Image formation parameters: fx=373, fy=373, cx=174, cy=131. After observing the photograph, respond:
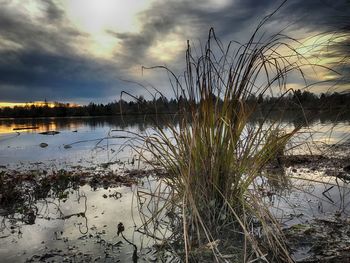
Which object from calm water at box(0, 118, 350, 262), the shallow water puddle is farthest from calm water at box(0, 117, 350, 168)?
the shallow water puddle

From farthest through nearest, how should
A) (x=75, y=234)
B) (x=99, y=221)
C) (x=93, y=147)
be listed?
(x=93, y=147) → (x=99, y=221) → (x=75, y=234)

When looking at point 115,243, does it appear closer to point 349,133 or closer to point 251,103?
point 251,103

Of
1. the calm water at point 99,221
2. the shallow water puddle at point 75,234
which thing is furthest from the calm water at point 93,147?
the shallow water puddle at point 75,234

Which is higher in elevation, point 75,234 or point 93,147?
point 75,234

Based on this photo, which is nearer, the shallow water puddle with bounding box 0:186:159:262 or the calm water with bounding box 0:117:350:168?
the shallow water puddle with bounding box 0:186:159:262

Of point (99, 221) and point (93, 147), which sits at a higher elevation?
point (99, 221)

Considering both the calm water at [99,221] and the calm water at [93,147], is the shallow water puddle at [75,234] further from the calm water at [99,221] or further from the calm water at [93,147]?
the calm water at [93,147]

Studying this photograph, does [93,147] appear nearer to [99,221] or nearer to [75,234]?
[99,221]

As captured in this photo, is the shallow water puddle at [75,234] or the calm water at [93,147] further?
the calm water at [93,147]

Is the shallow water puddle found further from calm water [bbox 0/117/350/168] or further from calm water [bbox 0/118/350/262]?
calm water [bbox 0/117/350/168]

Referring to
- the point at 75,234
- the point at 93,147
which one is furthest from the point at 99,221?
the point at 93,147

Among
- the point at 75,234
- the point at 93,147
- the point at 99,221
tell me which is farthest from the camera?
the point at 93,147

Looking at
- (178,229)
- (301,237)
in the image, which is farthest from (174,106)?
(301,237)

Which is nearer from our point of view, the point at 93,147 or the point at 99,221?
the point at 99,221
